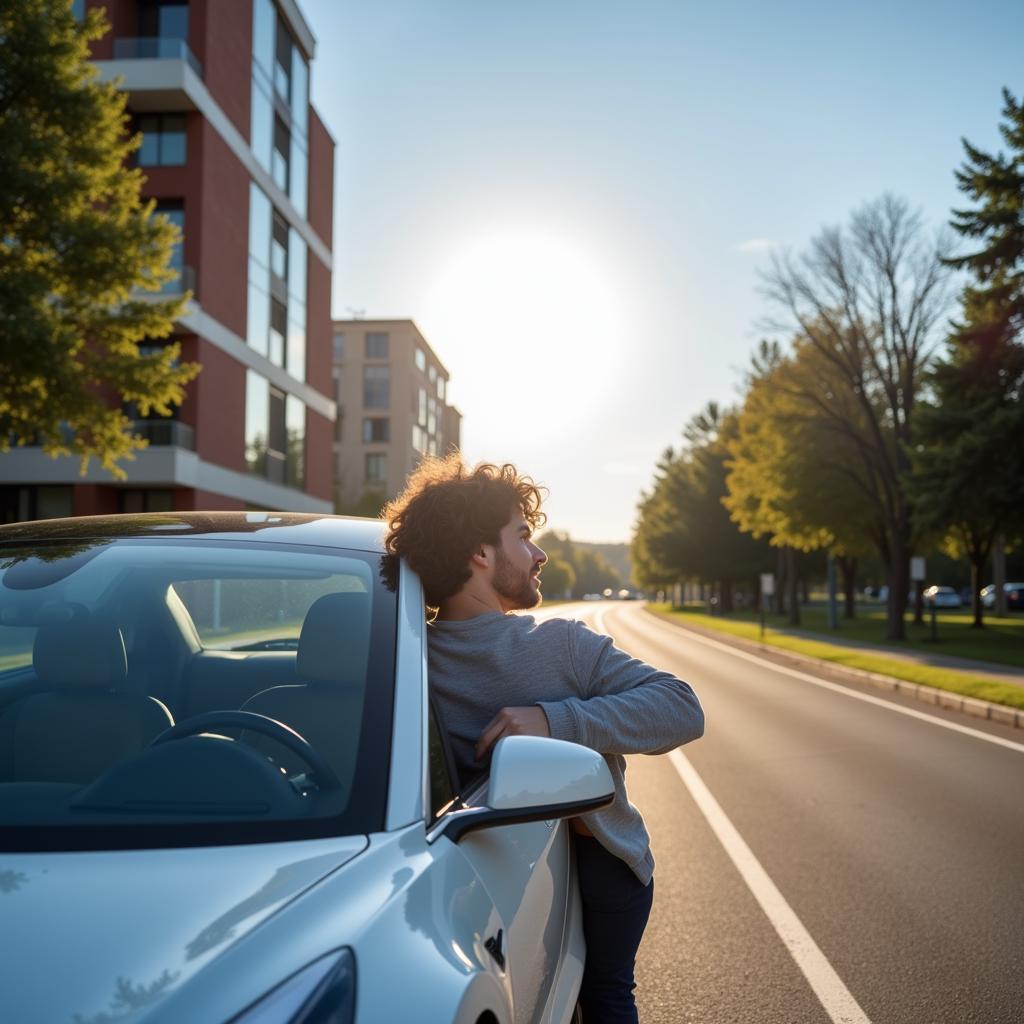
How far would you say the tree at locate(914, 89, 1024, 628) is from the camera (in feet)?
88.0

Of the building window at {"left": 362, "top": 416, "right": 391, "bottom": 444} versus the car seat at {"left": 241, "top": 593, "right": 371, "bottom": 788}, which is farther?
the building window at {"left": 362, "top": 416, "right": 391, "bottom": 444}

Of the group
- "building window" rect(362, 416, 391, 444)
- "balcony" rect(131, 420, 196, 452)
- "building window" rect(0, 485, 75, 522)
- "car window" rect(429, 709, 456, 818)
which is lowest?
"car window" rect(429, 709, 456, 818)

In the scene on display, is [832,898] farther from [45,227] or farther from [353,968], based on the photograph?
[45,227]

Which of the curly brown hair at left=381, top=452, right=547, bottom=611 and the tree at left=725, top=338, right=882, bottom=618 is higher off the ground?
the tree at left=725, top=338, right=882, bottom=618

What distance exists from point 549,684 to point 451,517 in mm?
465

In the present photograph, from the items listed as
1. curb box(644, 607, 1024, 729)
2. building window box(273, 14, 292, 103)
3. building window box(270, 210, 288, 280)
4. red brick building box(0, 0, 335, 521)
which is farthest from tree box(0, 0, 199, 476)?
building window box(273, 14, 292, 103)

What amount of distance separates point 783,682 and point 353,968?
18.2 metres

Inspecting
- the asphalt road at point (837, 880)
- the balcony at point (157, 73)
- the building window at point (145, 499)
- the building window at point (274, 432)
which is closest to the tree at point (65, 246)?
the asphalt road at point (837, 880)

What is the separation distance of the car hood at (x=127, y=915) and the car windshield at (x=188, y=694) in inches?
2.9

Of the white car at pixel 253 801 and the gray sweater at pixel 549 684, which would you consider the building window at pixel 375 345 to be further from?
the gray sweater at pixel 549 684

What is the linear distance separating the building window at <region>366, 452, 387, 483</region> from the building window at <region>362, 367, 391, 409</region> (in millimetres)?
3198

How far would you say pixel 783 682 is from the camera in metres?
18.9

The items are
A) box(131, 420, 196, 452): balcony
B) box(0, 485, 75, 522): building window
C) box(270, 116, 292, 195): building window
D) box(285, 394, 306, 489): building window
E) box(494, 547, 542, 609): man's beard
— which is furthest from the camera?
box(285, 394, 306, 489): building window

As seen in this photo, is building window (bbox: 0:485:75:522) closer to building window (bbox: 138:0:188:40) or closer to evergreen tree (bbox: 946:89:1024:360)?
building window (bbox: 138:0:188:40)
